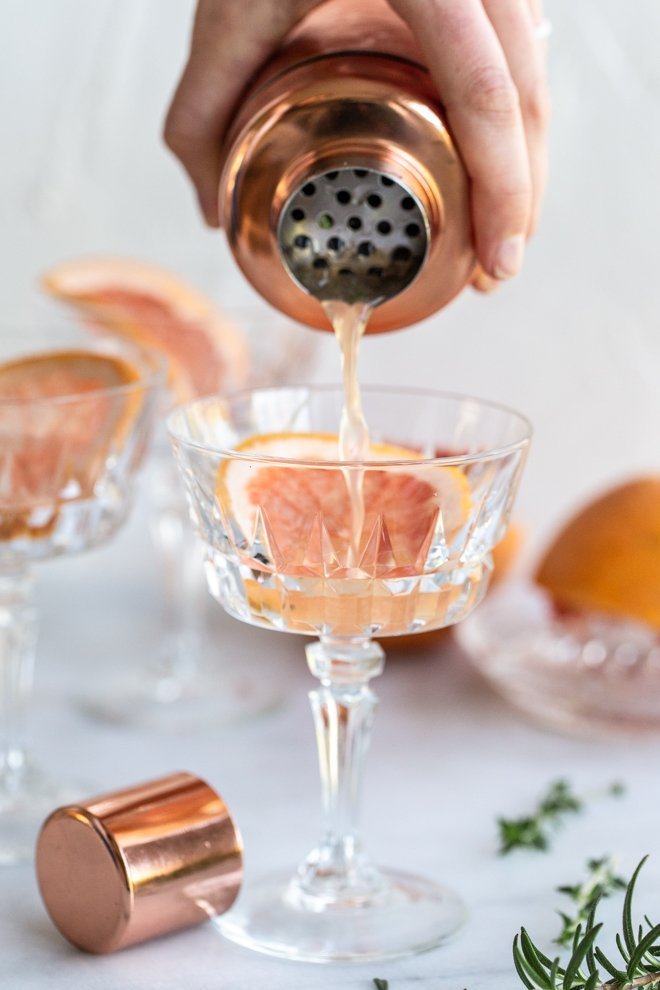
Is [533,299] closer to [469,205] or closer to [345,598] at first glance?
[469,205]

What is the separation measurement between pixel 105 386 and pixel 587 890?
0.44m

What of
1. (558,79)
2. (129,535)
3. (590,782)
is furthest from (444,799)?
(558,79)

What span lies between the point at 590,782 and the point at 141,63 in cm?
81

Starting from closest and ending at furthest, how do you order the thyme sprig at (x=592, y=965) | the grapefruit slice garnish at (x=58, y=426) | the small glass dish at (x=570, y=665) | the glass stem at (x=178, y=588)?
1. the thyme sprig at (x=592, y=965)
2. the grapefruit slice garnish at (x=58, y=426)
3. the small glass dish at (x=570, y=665)
4. the glass stem at (x=178, y=588)

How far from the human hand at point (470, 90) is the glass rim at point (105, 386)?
12 centimetres

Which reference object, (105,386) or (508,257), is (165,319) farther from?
(508,257)

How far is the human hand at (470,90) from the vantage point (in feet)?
2.32

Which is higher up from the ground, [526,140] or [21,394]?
[526,140]

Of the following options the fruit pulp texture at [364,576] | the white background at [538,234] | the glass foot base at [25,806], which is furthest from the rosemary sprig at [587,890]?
the white background at [538,234]

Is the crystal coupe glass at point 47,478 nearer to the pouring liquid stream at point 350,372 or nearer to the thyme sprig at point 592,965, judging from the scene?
the pouring liquid stream at point 350,372

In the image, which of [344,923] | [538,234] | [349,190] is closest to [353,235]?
[349,190]

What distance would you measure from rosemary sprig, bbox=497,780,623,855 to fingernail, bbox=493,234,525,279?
13.6 inches

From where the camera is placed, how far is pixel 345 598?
68cm

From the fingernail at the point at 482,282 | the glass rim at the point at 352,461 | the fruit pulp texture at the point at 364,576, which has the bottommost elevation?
the fruit pulp texture at the point at 364,576
